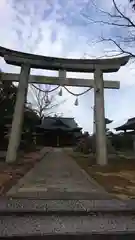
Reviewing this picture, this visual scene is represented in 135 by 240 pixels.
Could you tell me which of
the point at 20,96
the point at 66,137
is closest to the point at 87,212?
the point at 20,96

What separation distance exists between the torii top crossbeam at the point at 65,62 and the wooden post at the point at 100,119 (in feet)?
1.20

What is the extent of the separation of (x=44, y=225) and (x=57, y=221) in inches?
10.2

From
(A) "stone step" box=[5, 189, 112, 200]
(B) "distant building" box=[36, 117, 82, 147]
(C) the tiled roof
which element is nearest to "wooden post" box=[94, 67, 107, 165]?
(A) "stone step" box=[5, 189, 112, 200]

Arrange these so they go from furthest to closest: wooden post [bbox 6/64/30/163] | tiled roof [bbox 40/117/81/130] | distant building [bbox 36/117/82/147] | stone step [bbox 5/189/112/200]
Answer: tiled roof [bbox 40/117/81/130] < distant building [bbox 36/117/82/147] < wooden post [bbox 6/64/30/163] < stone step [bbox 5/189/112/200]

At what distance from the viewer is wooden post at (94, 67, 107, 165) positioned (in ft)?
41.8

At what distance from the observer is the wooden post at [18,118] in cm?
1272

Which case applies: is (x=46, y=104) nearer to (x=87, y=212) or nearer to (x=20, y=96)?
(x=20, y=96)

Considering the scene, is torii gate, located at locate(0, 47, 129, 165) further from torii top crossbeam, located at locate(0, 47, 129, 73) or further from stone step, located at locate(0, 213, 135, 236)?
stone step, located at locate(0, 213, 135, 236)

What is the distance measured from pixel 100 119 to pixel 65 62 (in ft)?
10.4

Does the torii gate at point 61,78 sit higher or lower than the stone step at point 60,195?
higher

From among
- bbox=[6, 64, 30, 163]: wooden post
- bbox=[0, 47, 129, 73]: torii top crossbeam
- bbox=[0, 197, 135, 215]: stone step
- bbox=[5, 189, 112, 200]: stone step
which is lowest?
bbox=[0, 197, 135, 215]: stone step

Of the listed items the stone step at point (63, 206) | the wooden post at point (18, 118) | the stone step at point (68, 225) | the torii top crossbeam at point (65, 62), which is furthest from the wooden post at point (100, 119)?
the stone step at point (68, 225)

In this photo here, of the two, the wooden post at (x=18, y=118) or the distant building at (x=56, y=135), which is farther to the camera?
the distant building at (x=56, y=135)

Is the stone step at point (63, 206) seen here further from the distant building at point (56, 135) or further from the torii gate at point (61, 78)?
the distant building at point (56, 135)
